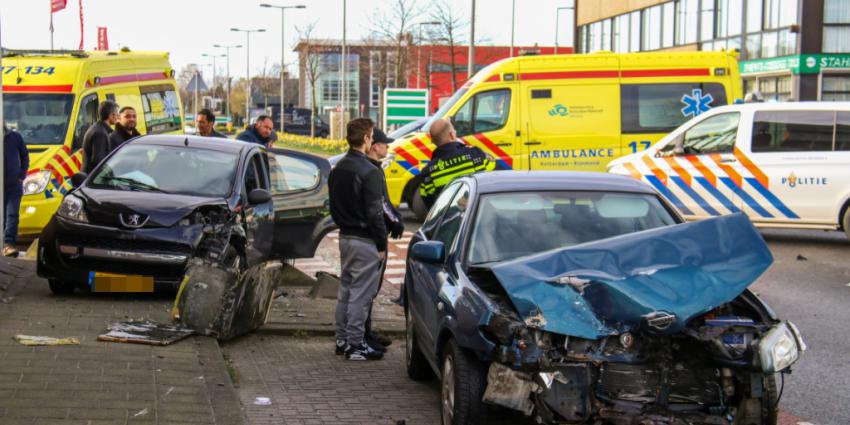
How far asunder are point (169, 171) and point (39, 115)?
6.09 meters

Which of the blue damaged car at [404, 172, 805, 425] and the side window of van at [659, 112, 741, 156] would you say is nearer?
the blue damaged car at [404, 172, 805, 425]

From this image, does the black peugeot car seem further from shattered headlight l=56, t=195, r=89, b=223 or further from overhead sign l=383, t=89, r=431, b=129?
overhead sign l=383, t=89, r=431, b=129

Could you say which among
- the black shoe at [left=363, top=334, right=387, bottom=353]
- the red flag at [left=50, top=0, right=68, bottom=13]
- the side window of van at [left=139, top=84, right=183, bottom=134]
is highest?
the red flag at [left=50, top=0, right=68, bottom=13]

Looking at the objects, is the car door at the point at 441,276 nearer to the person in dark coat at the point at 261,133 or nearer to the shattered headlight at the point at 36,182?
the person in dark coat at the point at 261,133

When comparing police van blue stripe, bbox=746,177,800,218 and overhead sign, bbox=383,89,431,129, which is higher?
overhead sign, bbox=383,89,431,129

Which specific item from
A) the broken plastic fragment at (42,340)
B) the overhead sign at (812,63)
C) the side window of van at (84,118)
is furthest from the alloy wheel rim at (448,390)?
the overhead sign at (812,63)

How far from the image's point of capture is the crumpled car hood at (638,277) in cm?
498

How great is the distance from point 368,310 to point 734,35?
34.4 metres

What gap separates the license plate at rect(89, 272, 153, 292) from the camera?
30.9 feet

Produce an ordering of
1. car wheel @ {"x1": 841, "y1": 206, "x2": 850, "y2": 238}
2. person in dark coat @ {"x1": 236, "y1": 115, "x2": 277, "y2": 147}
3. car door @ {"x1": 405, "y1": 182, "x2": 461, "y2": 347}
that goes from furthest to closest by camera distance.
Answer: car wheel @ {"x1": 841, "y1": 206, "x2": 850, "y2": 238} < person in dark coat @ {"x1": 236, "y1": 115, "x2": 277, "y2": 147} < car door @ {"x1": 405, "y1": 182, "x2": 461, "y2": 347}

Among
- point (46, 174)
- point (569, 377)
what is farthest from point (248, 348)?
point (46, 174)

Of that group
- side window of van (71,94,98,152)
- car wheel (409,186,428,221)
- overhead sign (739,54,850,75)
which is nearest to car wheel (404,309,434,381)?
side window of van (71,94,98,152)

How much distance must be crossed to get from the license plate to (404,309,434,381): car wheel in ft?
10.2

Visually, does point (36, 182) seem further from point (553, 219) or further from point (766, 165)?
point (553, 219)
